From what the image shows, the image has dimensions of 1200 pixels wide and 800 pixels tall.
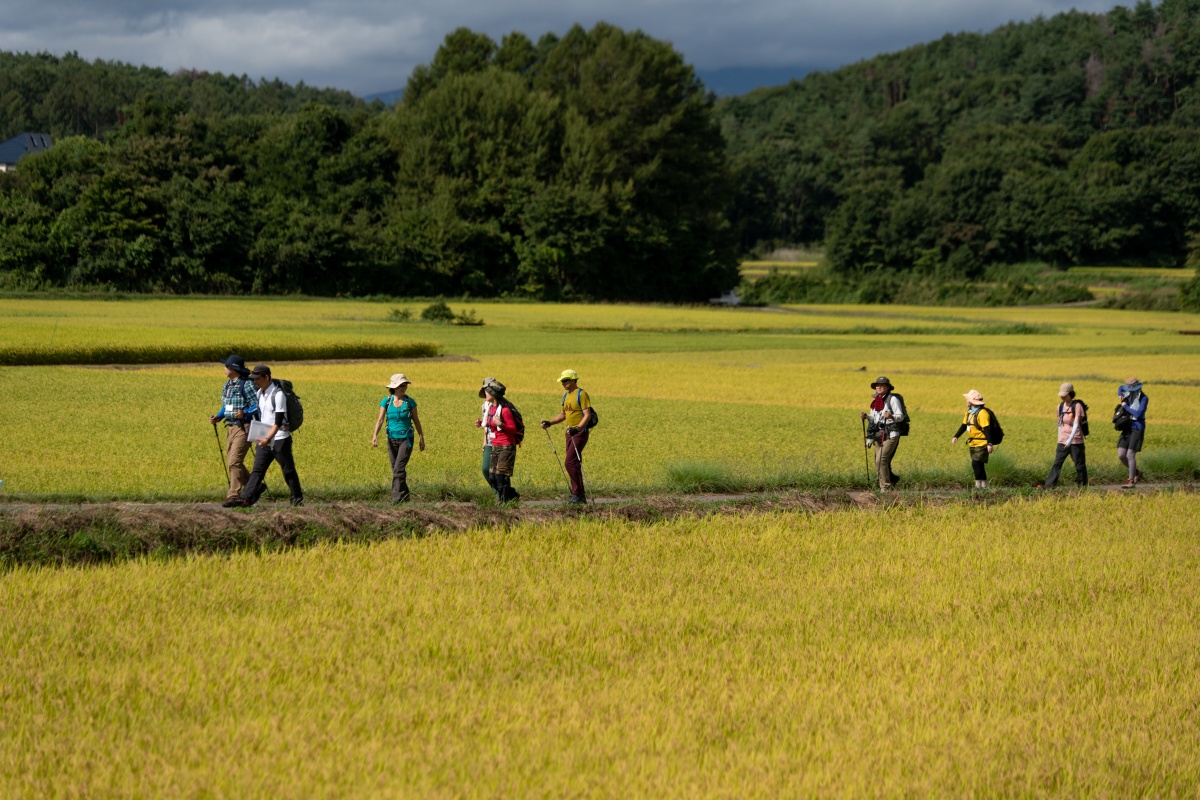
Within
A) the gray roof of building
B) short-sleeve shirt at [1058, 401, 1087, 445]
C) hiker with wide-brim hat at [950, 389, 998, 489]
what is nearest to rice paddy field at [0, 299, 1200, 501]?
hiker with wide-brim hat at [950, 389, 998, 489]

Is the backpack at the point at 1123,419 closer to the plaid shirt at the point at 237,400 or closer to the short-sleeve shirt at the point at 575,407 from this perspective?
the short-sleeve shirt at the point at 575,407

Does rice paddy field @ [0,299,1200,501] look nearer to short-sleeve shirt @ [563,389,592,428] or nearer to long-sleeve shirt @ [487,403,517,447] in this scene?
long-sleeve shirt @ [487,403,517,447]

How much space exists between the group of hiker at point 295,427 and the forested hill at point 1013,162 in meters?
110

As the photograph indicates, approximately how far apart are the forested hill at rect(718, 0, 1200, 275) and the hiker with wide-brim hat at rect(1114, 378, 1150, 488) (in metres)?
105

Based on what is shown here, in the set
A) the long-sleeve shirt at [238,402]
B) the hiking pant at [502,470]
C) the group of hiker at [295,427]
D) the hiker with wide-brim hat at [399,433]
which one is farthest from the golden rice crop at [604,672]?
the long-sleeve shirt at [238,402]

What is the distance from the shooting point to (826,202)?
171 m

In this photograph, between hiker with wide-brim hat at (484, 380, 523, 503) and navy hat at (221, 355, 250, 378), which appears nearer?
navy hat at (221, 355, 250, 378)

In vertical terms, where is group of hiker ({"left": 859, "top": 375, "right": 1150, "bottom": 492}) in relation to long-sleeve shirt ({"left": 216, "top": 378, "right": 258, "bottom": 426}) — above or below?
below

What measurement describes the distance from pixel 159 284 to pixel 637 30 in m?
48.5

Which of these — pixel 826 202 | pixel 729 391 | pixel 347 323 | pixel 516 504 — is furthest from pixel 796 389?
pixel 826 202

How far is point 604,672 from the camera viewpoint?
9.30 m

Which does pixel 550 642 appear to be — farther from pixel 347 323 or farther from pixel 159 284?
pixel 159 284

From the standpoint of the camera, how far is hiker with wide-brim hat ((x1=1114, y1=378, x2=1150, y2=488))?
2031 centimetres

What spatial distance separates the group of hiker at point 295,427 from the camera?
609 inches
